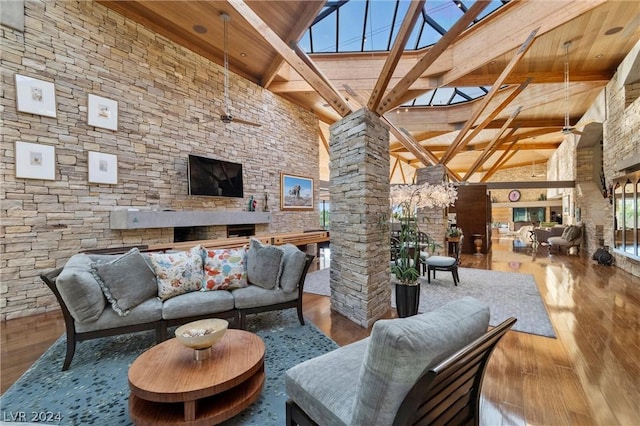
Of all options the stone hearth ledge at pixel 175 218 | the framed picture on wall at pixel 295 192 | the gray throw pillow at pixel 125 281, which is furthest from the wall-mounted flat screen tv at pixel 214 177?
the gray throw pillow at pixel 125 281

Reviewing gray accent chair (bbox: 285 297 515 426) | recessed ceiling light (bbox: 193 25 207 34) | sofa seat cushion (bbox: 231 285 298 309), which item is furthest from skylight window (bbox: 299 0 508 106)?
gray accent chair (bbox: 285 297 515 426)

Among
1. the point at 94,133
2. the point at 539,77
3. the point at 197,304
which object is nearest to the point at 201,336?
the point at 197,304

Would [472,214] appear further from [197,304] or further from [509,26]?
[197,304]

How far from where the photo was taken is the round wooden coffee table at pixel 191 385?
1563mm

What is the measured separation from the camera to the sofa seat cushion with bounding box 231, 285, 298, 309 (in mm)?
2934

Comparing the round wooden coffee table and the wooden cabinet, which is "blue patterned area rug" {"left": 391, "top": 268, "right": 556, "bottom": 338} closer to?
the round wooden coffee table

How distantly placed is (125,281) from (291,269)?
1.66 meters

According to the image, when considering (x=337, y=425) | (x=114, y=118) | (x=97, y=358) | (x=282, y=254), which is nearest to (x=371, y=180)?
(x=282, y=254)

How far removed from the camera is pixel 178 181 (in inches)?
212

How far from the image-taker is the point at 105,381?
2.19 m

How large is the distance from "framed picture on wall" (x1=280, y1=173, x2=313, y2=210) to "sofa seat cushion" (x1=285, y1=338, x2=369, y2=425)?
629 centimetres

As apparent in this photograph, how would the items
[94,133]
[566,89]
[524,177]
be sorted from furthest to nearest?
[524,177] → [566,89] → [94,133]

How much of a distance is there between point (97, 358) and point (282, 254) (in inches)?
78.6

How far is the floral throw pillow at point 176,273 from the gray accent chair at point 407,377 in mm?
1934
